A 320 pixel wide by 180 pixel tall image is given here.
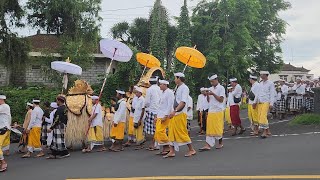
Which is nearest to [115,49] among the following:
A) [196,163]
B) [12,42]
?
[196,163]

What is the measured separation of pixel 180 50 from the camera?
1104cm

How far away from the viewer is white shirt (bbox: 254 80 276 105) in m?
11.4

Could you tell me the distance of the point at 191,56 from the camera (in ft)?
36.1

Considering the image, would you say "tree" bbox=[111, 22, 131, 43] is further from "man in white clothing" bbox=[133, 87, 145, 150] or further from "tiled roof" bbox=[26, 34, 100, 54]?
"man in white clothing" bbox=[133, 87, 145, 150]

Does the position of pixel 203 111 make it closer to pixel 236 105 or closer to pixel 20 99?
pixel 236 105

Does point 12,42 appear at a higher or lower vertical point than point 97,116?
higher

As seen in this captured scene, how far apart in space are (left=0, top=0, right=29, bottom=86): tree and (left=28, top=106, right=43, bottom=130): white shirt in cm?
1049

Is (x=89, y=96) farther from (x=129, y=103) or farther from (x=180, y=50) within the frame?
(x=180, y=50)

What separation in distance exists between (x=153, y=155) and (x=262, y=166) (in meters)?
3.01

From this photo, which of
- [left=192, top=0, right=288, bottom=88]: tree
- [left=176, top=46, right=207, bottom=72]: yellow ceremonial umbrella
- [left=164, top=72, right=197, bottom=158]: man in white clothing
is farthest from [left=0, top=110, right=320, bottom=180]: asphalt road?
[left=192, top=0, right=288, bottom=88]: tree

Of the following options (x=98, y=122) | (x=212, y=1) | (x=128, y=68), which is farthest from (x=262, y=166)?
(x=212, y=1)

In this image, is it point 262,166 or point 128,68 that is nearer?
point 262,166

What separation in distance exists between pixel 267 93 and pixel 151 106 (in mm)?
3168

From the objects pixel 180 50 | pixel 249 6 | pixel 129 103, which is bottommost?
pixel 129 103
